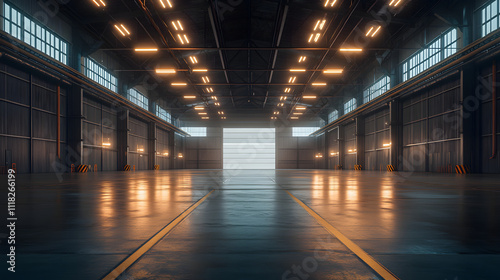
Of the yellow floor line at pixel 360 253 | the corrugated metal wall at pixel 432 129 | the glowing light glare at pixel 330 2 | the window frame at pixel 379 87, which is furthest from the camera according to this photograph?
the window frame at pixel 379 87

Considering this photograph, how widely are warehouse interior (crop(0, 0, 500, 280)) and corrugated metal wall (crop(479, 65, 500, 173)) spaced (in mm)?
125

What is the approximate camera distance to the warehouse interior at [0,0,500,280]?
368cm

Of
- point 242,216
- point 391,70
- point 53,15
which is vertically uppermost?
point 53,15

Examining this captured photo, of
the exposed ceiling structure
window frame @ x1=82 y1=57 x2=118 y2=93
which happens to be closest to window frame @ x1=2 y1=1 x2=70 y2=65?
the exposed ceiling structure

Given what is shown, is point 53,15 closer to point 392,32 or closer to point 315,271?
point 392,32

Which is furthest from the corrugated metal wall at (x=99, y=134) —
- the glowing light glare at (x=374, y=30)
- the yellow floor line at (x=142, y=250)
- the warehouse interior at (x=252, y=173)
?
the yellow floor line at (x=142, y=250)

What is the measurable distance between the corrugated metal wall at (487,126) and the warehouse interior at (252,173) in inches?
4.9

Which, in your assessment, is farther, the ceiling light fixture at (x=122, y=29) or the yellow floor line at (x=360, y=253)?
the ceiling light fixture at (x=122, y=29)

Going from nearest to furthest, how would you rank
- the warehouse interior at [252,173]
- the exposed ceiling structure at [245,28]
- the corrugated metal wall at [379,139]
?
1. the warehouse interior at [252,173]
2. the exposed ceiling structure at [245,28]
3. the corrugated metal wall at [379,139]

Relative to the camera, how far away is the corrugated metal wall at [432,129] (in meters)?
31.6

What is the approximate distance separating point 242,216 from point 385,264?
3234 mm

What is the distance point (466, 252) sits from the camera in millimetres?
3807

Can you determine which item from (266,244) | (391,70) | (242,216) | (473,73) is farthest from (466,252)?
(391,70)

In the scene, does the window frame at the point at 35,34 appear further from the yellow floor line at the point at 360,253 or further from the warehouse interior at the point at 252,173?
the yellow floor line at the point at 360,253
